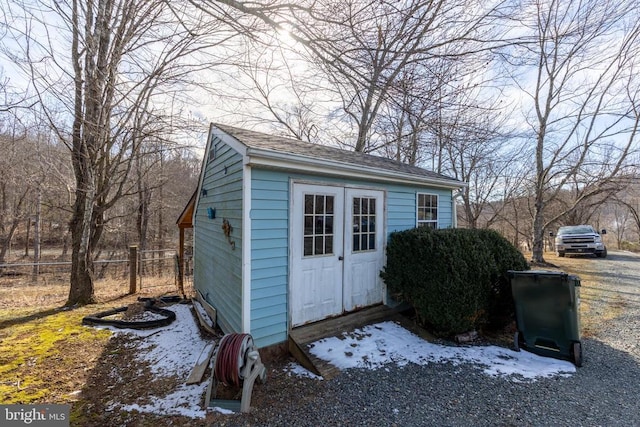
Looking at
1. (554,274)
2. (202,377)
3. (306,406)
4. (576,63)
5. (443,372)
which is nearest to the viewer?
(306,406)

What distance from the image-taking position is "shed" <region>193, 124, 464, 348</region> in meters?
3.45

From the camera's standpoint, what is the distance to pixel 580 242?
12.9m

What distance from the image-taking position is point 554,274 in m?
3.54

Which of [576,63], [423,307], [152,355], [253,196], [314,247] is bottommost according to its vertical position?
[152,355]

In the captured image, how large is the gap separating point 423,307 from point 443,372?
3.21ft

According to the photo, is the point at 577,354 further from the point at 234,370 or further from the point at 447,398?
the point at 234,370

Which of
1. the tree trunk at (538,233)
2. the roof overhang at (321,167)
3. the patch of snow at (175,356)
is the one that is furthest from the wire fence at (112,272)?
the tree trunk at (538,233)

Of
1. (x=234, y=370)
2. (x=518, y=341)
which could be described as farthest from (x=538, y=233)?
(x=234, y=370)

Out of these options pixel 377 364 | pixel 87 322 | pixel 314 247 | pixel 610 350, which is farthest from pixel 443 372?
pixel 87 322

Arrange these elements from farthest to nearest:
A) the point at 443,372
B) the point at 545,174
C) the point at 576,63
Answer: the point at 545,174 → the point at 576,63 → the point at 443,372

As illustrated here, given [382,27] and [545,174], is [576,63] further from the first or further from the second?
[382,27]

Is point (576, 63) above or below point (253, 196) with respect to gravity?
above

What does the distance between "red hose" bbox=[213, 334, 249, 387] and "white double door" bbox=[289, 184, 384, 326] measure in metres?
1.12

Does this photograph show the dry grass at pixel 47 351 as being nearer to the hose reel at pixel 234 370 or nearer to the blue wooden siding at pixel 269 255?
the hose reel at pixel 234 370
